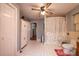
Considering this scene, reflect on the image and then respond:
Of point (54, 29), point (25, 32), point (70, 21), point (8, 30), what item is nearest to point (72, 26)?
point (70, 21)

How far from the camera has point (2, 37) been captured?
4.82 feet

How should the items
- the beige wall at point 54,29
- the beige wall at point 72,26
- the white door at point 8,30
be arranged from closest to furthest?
the white door at point 8,30
the beige wall at point 72,26
the beige wall at point 54,29

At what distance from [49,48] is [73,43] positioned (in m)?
0.42

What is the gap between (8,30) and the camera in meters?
1.55

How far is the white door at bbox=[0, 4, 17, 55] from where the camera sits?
4.79 ft

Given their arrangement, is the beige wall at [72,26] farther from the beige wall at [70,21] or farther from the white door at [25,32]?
the white door at [25,32]

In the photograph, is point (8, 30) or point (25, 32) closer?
point (8, 30)

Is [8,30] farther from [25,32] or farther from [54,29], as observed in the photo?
Answer: [54,29]

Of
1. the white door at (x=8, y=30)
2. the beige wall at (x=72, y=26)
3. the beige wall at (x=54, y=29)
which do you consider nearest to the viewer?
the white door at (x=8, y=30)

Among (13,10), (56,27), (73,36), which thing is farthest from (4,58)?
(73,36)

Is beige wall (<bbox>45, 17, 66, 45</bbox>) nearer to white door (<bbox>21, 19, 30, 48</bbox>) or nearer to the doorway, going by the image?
the doorway

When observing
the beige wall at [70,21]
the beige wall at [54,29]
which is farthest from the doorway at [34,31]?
the beige wall at [70,21]

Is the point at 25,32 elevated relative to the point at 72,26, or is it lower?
lower

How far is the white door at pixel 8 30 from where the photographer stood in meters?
1.46
